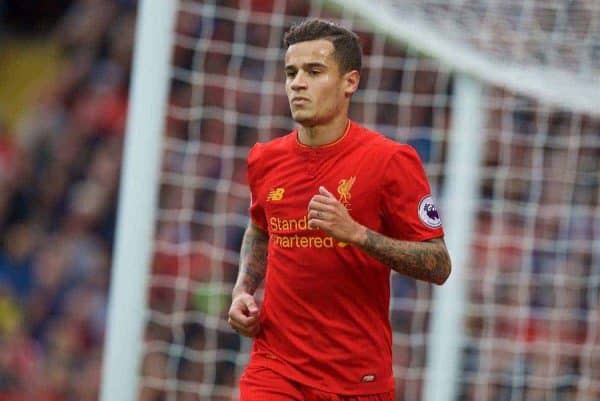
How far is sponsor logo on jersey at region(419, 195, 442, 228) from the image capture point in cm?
382

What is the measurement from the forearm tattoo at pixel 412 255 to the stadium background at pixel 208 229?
133 inches

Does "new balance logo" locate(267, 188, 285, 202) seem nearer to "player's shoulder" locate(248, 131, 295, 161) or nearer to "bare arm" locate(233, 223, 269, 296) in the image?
"player's shoulder" locate(248, 131, 295, 161)

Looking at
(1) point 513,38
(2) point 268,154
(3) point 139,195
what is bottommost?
(3) point 139,195

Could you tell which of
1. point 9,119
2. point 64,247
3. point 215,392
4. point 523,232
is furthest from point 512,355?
point 9,119

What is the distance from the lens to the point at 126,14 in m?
10.4

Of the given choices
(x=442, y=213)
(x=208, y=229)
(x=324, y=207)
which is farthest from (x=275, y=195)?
(x=208, y=229)

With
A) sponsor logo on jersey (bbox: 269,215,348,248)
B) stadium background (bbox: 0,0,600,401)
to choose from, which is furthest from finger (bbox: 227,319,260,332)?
stadium background (bbox: 0,0,600,401)

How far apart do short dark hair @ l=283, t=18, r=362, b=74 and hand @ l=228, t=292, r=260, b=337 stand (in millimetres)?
724

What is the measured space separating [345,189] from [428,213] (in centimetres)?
24

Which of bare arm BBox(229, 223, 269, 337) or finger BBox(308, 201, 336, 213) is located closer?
finger BBox(308, 201, 336, 213)

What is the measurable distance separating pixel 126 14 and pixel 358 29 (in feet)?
9.92

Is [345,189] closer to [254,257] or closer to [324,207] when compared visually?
[324,207]

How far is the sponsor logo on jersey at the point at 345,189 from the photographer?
3.84 meters

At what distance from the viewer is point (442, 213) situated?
686cm
